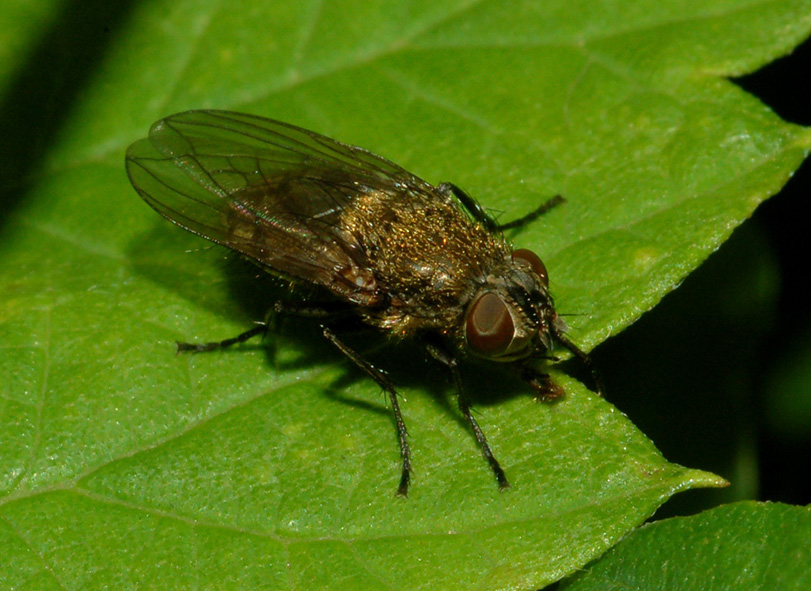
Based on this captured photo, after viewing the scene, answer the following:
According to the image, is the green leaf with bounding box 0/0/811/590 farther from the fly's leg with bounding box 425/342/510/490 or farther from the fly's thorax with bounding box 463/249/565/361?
the fly's thorax with bounding box 463/249/565/361

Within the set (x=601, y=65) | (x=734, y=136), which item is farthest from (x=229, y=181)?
(x=734, y=136)

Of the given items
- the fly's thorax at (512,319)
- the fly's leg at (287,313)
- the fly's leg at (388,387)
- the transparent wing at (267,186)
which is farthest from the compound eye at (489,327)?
the fly's leg at (287,313)

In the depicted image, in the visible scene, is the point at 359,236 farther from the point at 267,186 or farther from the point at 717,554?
the point at 717,554

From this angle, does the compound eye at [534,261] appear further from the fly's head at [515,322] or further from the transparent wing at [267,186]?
the transparent wing at [267,186]

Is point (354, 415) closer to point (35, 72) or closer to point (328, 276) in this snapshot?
point (328, 276)

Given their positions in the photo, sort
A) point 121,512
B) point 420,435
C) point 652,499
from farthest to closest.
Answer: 1. point 420,435
2. point 121,512
3. point 652,499

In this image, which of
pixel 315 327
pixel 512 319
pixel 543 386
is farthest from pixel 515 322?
pixel 315 327

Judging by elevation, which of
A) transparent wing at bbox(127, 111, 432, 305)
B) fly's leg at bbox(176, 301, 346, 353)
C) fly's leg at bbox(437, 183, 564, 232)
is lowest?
fly's leg at bbox(176, 301, 346, 353)

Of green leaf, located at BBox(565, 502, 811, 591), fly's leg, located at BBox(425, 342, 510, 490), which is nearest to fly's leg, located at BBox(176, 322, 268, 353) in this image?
fly's leg, located at BBox(425, 342, 510, 490)
